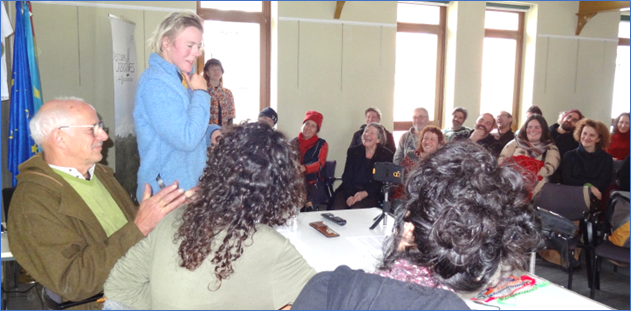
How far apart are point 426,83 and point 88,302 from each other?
5.72 m

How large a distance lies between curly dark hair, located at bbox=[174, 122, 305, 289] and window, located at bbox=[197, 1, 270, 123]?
450 centimetres

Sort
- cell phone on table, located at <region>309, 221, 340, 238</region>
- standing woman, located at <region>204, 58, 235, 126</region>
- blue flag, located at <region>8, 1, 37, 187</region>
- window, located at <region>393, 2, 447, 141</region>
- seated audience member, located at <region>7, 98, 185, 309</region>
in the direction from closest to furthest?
seated audience member, located at <region>7, 98, 185, 309</region> < cell phone on table, located at <region>309, 221, 340, 238</region> < blue flag, located at <region>8, 1, 37, 187</region> < standing woman, located at <region>204, 58, 235, 126</region> < window, located at <region>393, 2, 447, 141</region>

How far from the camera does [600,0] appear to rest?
6586 millimetres

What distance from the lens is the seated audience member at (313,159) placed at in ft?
14.8

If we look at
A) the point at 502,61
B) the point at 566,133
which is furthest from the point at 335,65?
the point at 566,133

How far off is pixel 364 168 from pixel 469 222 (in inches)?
143

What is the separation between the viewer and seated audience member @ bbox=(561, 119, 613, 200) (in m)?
4.14

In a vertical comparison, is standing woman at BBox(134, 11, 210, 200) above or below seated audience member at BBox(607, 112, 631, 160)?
above

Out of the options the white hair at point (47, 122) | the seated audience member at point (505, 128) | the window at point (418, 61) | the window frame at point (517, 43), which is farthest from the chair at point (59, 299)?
the window frame at point (517, 43)

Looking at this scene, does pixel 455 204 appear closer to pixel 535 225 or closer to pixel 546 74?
pixel 535 225

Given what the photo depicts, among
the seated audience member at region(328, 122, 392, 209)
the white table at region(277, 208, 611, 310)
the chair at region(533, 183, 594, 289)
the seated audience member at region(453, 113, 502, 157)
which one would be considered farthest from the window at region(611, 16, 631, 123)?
the white table at region(277, 208, 611, 310)

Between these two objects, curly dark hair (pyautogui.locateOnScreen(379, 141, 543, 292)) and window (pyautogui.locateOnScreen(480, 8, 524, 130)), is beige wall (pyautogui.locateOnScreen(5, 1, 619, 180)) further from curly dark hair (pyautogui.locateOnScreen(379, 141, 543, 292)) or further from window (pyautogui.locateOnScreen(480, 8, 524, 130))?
curly dark hair (pyautogui.locateOnScreen(379, 141, 543, 292))

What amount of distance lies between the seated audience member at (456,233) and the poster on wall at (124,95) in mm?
4219

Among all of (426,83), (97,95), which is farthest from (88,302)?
(426,83)
